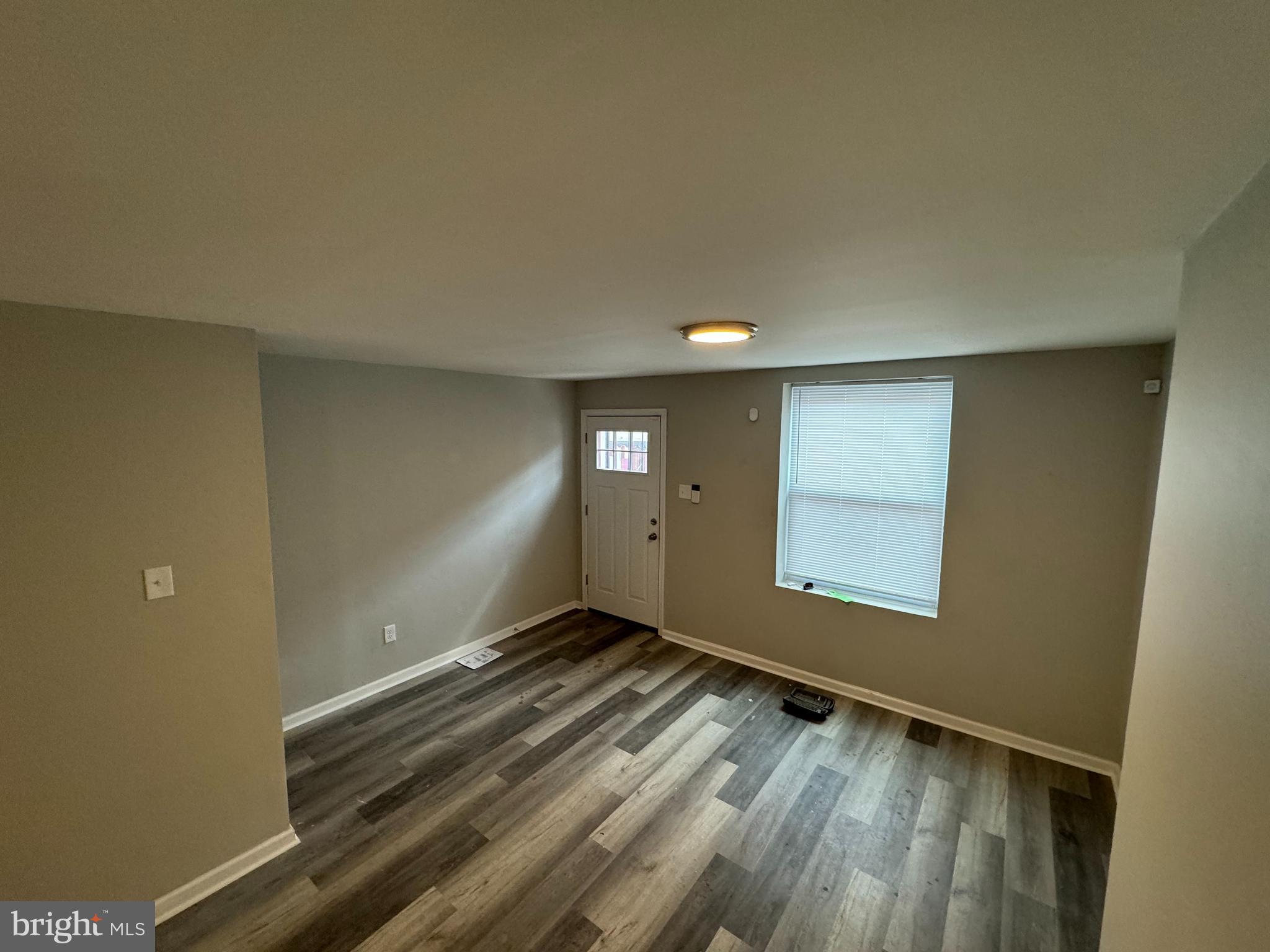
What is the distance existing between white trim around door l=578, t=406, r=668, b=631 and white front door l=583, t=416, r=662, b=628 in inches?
0.9

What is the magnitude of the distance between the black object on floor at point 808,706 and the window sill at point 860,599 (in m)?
0.67

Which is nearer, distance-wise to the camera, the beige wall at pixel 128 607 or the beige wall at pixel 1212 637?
the beige wall at pixel 1212 637

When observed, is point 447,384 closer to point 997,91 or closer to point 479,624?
point 479,624

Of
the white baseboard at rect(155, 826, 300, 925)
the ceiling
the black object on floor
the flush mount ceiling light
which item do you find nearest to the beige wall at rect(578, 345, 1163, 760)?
the black object on floor

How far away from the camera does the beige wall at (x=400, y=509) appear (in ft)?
9.73

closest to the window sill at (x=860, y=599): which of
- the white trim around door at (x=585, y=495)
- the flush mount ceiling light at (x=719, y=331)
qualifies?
the white trim around door at (x=585, y=495)

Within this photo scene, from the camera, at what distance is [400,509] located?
3465 mm

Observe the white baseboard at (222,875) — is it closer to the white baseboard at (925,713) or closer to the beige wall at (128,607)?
the beige wall at (128,607)

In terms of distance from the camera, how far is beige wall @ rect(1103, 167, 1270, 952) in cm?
67

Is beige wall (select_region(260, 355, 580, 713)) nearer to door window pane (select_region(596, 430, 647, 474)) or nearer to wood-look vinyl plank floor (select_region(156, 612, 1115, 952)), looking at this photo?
door window pane (select_region(596, 430, 647, 474))

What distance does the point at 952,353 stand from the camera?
279 cm

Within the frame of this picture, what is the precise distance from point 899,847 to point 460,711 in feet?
8.30

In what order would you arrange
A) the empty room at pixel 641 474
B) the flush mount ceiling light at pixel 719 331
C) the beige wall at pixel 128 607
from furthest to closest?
the flush mount ceiling light at pixel 719 331 → the beige wall at pixel 128 607 → the empty room at pixel 641 474

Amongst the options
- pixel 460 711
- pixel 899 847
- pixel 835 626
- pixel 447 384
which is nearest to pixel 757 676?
pixel 835 626
